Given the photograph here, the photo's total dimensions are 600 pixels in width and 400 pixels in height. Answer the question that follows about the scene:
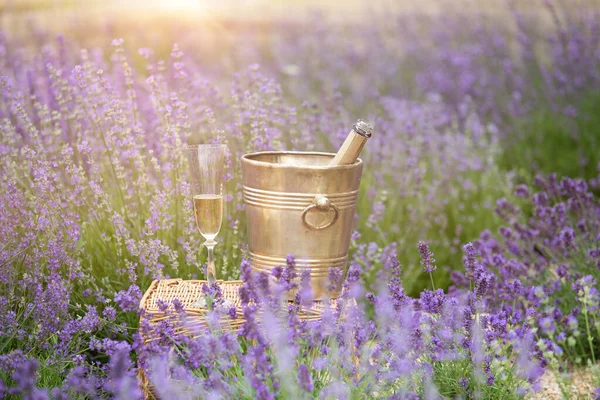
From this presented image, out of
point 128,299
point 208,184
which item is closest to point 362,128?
point 208,184

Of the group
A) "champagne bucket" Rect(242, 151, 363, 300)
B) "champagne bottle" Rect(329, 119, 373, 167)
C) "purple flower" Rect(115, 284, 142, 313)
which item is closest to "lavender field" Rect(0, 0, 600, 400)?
"purple flower" Rect(115, 284, 142, 313)

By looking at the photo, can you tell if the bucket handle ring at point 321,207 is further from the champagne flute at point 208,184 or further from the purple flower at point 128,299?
the purple flower at point 128,299

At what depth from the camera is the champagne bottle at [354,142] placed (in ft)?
Answer: 8.49

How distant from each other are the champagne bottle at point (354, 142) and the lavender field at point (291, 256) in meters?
0.46

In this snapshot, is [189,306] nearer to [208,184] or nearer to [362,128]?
[208,184]

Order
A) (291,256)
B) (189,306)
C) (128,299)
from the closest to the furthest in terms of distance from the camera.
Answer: (291,256) < (128,299) < (189,306)

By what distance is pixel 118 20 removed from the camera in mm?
11133

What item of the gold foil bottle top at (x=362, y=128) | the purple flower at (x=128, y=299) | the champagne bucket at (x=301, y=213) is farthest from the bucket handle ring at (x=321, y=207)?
the purple flower at (x=128, y=299)

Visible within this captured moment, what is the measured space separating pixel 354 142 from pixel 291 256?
0.63 m

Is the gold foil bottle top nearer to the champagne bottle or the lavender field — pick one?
the champagne bottle

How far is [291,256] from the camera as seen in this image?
2141 mm

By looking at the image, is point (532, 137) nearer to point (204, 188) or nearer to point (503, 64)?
point (503, 64)

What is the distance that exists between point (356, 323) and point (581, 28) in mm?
5063

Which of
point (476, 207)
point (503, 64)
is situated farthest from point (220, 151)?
point (503, 64)
